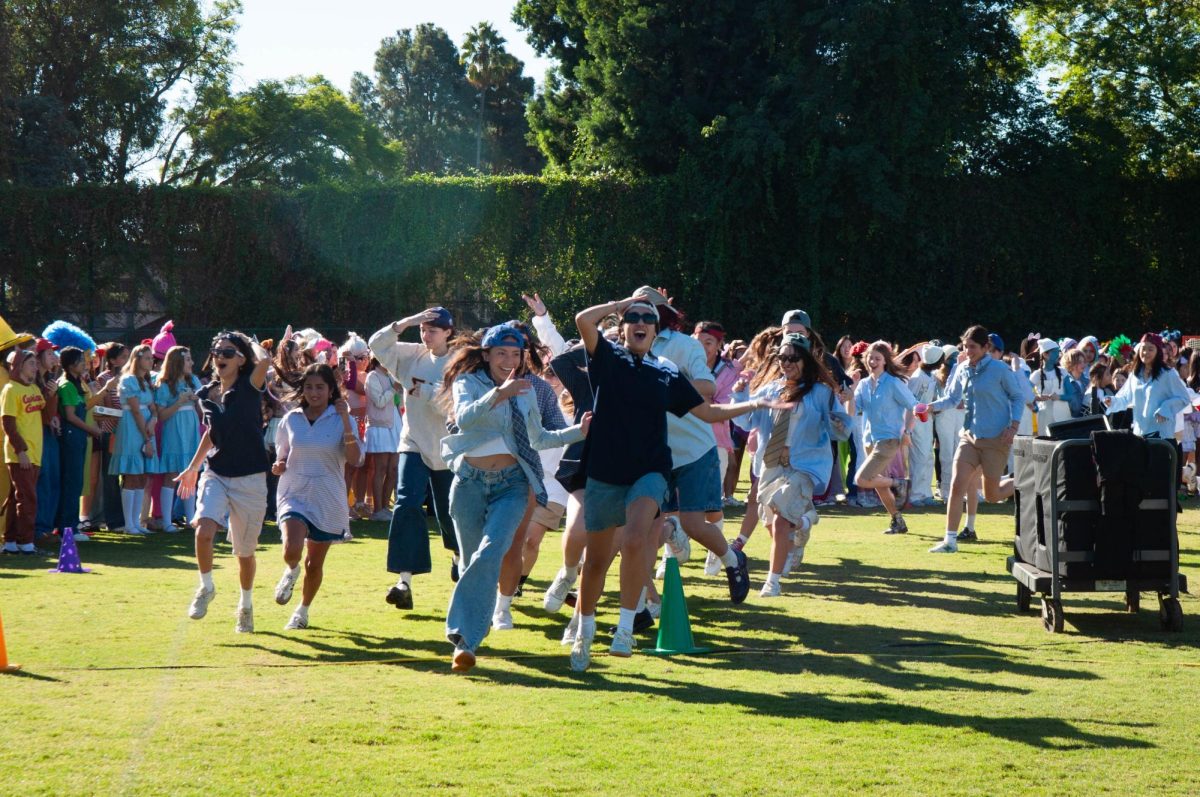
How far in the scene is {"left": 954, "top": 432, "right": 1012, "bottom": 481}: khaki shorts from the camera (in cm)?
1227

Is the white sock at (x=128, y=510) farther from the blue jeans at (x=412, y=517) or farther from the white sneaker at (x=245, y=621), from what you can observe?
the white sneaker at (x=245, y=621)

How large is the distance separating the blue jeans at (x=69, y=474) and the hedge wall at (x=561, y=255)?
2044cm

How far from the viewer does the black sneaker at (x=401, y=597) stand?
9.86 meters

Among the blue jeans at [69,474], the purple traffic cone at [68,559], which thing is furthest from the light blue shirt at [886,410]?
the blue jeans at [69,474]

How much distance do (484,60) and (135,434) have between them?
7340cm

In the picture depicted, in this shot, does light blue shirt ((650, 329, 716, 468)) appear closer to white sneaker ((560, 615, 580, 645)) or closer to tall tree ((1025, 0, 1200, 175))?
white sneaker ((560, 615, 580, 645))

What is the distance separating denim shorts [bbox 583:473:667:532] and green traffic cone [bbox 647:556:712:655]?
66 centimetres

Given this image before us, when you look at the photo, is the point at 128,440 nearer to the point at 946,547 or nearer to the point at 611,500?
the point at 946,547

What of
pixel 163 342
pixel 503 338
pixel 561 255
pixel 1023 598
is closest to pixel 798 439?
pixel 1023 598

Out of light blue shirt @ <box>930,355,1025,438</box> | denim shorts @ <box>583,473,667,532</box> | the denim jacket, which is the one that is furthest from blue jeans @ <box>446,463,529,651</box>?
light blue shirt @ <box>930,355,1025,438</box>

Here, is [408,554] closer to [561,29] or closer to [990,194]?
[990,194]

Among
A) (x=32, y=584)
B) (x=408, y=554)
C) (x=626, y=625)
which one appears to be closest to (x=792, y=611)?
(x=626, y=625)

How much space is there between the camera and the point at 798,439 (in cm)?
1013

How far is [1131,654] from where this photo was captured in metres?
8.05
